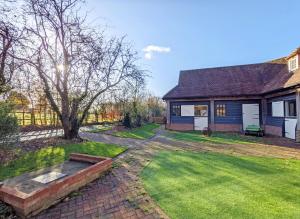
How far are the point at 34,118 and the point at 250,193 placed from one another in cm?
2121

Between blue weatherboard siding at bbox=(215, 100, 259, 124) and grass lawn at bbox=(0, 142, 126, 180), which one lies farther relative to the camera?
blue weatherboard siding at bbox=(215, 100, 259, 124)

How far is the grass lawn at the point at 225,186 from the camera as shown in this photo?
369 cm

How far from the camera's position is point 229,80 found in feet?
60.6

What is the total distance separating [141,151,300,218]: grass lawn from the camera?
3.69 metres

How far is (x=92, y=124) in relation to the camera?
84.0ft

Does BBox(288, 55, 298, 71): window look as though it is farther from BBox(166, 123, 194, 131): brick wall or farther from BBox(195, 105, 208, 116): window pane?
BBox(166, 123, 194, 131): brick wall

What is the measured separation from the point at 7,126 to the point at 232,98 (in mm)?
15467

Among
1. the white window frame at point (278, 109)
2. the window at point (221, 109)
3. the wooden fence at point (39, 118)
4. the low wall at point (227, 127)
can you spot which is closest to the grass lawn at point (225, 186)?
the white window frame at point (278, 109)

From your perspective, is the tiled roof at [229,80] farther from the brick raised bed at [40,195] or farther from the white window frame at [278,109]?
the brick raised bed at [40,195]

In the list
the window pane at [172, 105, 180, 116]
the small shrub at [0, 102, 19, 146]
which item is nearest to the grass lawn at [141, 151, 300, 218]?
the small shrub at [0, 102, 19, 146]

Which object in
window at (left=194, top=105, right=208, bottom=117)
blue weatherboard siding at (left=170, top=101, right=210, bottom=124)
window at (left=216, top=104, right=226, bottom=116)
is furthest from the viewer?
blue weatherboard siding at (left=170, top=101, right=210, bottom=124)

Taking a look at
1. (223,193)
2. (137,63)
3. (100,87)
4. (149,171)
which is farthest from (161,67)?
(223,193)

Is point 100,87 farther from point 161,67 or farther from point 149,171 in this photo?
point 149,171

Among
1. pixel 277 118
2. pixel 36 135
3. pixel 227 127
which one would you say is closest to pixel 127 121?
A: pixel 36 135
